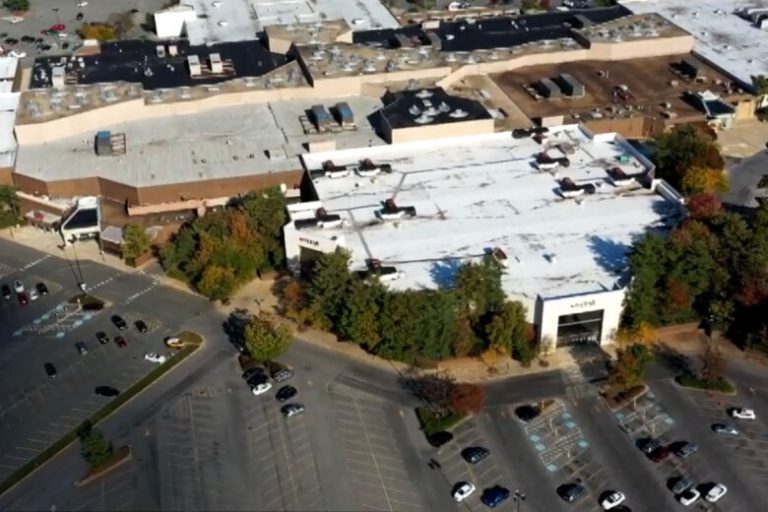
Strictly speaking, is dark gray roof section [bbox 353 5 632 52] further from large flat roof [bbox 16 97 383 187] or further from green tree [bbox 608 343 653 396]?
green tree [bbox 608 343 653 396]

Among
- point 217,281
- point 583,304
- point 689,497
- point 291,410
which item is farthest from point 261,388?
point 689,497

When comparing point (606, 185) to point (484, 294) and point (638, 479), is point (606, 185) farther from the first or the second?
point (638, 479)

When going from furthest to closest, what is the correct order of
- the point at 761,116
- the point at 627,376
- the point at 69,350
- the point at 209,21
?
the point at 209,21 < the point at 761,116 < the point at 69,350 < the point at 627,376

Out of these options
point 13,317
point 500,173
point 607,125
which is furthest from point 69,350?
point 607,125

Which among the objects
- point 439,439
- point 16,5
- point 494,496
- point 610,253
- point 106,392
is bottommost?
point 494,496

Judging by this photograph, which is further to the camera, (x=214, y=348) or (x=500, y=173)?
(x=500, y=173)

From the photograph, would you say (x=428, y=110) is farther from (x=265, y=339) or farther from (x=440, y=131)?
(x=265, y=339)

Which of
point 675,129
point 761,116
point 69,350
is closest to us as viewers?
point 69,350
